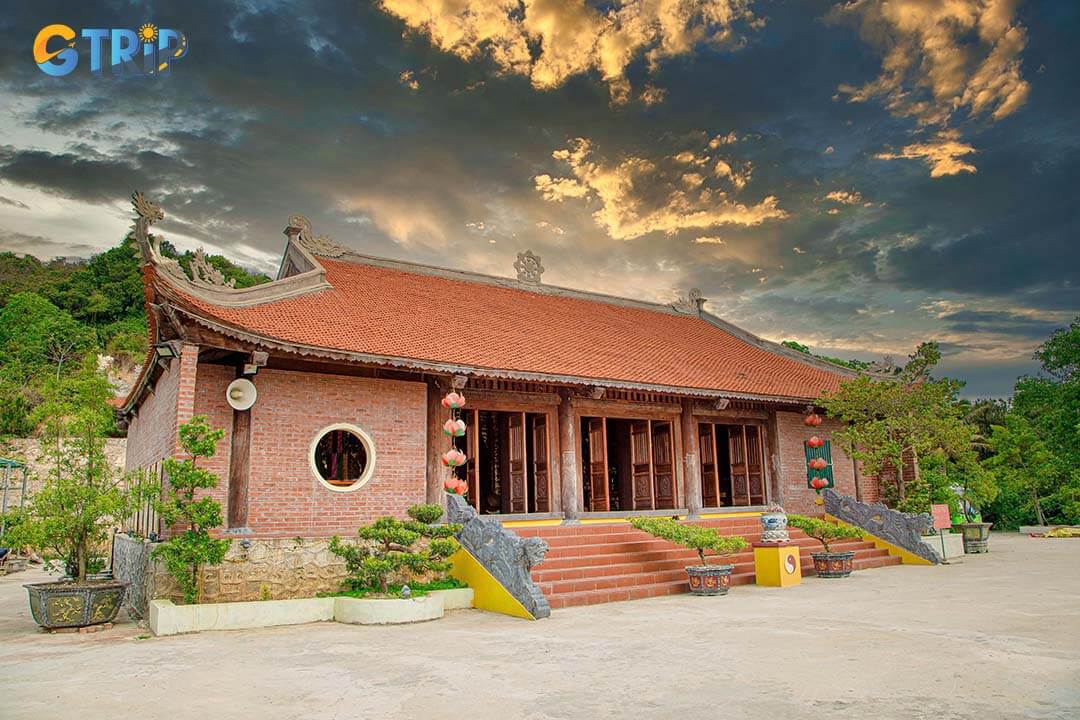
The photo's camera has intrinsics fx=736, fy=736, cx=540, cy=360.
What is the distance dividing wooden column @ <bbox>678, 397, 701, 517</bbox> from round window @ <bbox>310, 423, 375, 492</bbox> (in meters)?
5.90

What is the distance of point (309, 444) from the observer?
31.1 ft

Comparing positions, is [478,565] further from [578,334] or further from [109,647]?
[578,334]

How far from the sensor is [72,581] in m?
8.48

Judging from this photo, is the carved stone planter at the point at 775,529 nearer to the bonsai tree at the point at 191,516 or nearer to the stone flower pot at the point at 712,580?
the stone flower pot at the point at 712,580

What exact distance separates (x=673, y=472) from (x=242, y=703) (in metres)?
9.64

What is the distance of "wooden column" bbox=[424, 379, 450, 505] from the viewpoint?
10391 millimetres

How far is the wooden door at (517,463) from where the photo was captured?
12000 millimetres

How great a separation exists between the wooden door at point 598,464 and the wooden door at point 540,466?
121cm

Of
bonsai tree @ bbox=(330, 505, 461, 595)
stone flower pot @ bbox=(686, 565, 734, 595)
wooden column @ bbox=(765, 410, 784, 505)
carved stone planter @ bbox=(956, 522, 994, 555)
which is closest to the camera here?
bonsai tree @ bbox=(330, 505, 461, 595)

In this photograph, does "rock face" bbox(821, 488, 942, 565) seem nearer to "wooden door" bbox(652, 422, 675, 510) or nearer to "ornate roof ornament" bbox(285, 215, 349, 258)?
"wooden door" bbox(652, 422, 675, 510)

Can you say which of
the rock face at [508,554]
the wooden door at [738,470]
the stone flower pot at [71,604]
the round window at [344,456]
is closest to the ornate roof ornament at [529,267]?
the wooden door at [738,470]

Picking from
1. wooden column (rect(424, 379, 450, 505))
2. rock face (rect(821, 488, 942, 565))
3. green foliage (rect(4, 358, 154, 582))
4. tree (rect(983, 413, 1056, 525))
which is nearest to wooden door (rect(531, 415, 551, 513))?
wooden column (rect(424, 379, 450, 505))

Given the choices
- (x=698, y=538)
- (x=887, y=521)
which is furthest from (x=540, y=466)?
(x=887, y=521)

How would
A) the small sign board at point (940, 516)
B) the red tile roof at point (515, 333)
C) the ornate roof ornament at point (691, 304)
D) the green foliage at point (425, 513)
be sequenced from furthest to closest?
the ornate roof ornament at point (691, 304) < the small sign board at point (940, 516) < the red tile roof at point (515, 333) < the green foliage at point (425, 513)
